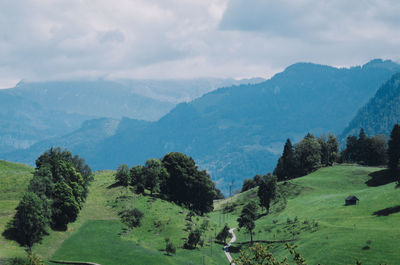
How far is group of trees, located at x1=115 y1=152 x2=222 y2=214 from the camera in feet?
422

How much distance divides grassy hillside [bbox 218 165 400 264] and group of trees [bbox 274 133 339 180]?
2037cm

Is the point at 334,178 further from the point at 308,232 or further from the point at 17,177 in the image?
the point at 17,177

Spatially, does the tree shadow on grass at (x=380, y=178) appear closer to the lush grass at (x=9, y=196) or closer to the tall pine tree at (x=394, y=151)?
the tall pine tree at (x=394, y=151)

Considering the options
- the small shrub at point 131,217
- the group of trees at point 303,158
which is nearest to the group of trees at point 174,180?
the small shrub at point 131,217

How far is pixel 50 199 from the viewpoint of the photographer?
86.8m

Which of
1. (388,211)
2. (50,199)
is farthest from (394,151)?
(50,199)

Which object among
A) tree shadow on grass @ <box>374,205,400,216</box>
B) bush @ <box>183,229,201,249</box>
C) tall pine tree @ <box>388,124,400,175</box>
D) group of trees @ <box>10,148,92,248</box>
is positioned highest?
tall pine tree @ <box>388,124,400,175</box>

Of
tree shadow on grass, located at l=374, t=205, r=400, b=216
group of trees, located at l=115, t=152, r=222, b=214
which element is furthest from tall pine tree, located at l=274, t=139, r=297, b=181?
tree shadow on grass, located at l=374, t=205, r=400, b=216

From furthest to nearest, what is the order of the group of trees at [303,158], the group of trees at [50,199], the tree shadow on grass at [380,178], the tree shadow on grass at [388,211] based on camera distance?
1. the group of trees at [303,158]
2. the tree shadow on grass at [380,178]
3. the tree shadow on grass at [388,211]
4. the group of trees at [50,199]

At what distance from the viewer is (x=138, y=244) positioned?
8988 cm

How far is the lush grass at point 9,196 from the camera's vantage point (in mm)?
69213

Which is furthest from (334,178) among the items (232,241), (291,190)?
(232,241)

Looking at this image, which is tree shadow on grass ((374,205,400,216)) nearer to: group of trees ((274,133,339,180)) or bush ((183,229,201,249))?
bush ((183,229,201,249))

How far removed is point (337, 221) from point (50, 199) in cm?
6912
